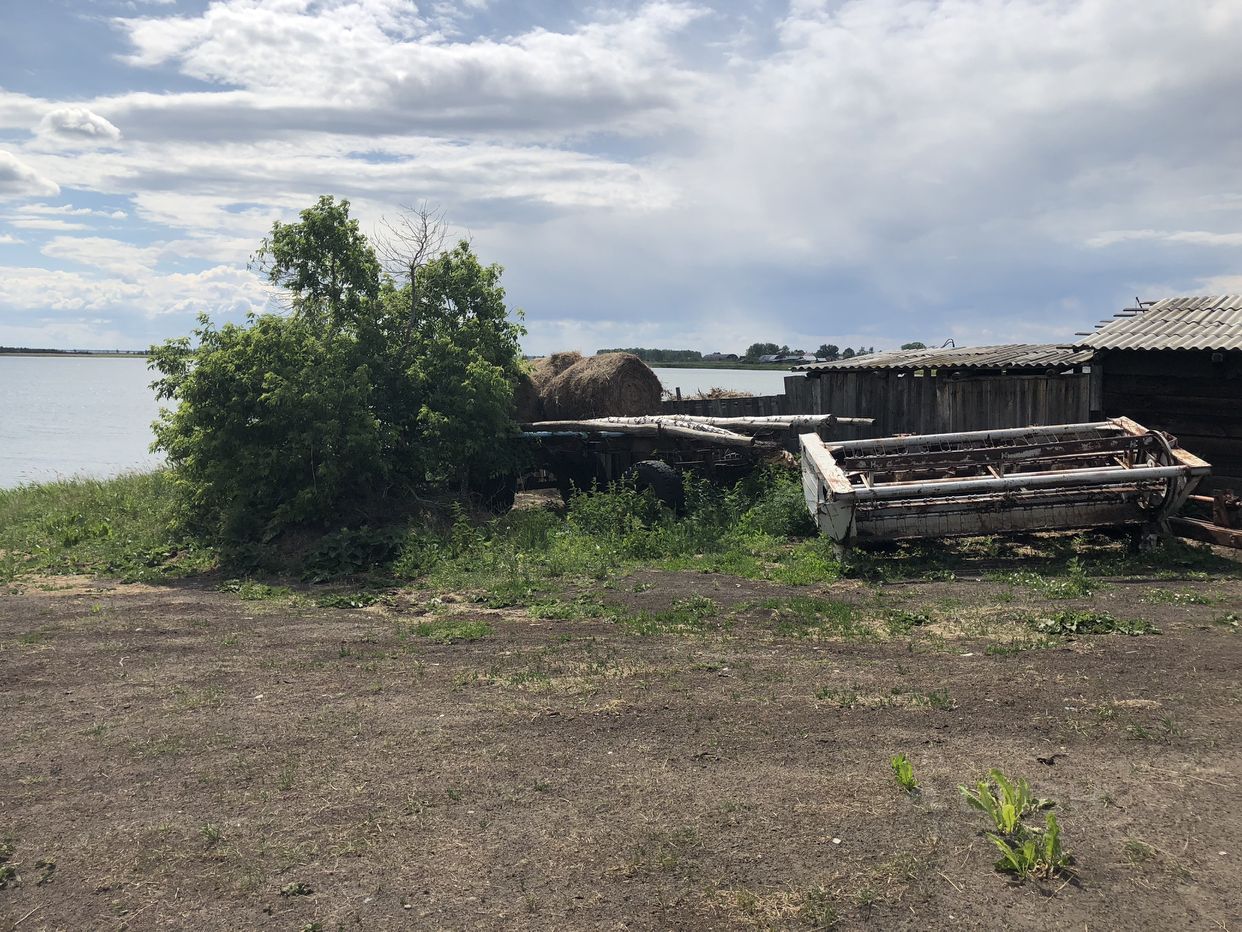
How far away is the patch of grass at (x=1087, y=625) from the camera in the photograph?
333 inches

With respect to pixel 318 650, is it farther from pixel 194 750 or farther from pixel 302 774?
pixel 302 774

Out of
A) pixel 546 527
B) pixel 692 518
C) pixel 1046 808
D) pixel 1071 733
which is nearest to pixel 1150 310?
pixel 692 518

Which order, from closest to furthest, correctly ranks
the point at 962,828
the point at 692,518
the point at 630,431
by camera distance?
the point at 962,828, the point at 692,518, the point at 630,431

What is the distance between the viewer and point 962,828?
15.9 ft

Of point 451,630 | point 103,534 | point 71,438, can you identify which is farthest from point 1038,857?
point 71,438

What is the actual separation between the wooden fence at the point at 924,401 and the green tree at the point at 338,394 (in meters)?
5.55

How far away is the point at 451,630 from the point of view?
31.5 feet

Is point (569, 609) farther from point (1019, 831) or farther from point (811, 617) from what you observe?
point (1019, 831)

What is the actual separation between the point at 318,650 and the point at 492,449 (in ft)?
26.1

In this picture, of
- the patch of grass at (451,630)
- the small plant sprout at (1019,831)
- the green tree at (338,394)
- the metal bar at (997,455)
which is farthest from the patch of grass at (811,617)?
the green tree at (338,394)

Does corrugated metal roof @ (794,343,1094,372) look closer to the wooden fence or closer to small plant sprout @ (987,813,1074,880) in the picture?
the wooden fence

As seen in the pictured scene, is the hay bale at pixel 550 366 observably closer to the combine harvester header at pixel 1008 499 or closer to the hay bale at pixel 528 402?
the hay bale at pixel 528 402

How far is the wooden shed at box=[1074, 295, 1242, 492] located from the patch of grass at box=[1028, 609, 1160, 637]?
661 cm

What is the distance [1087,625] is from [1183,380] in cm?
781
